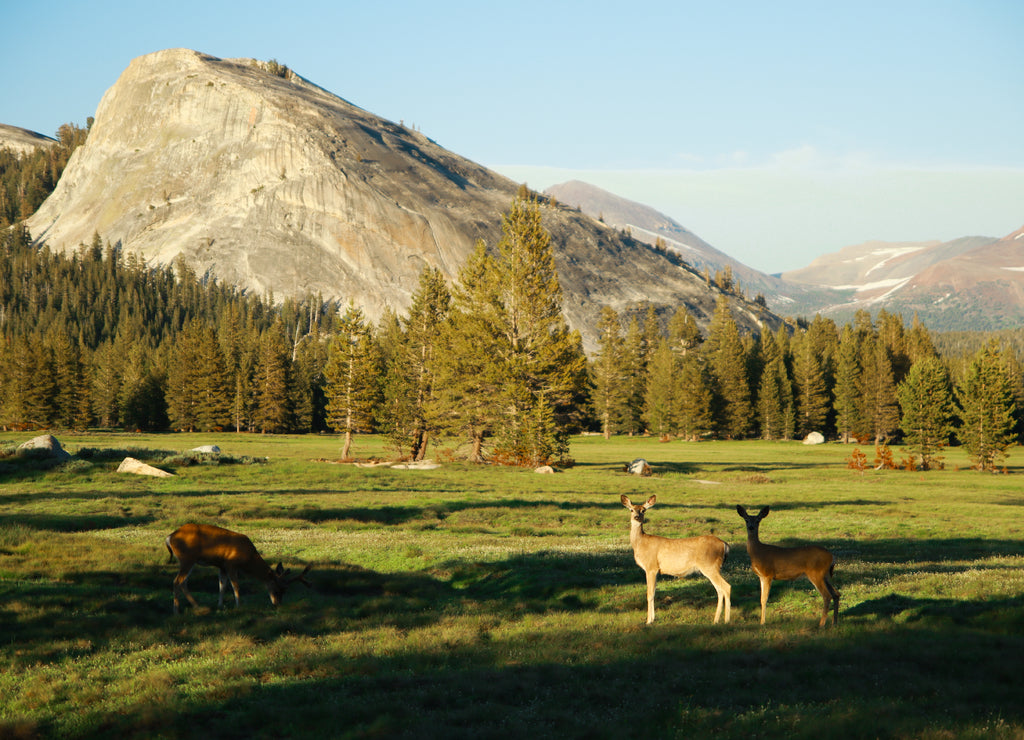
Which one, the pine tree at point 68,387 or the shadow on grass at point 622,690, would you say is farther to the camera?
the pine tree at point 68,387

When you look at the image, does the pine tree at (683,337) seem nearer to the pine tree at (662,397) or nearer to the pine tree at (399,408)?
the pine tree at (662,397)

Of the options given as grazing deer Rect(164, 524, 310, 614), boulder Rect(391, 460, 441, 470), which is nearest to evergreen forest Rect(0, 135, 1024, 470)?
boulder Rect(391, 460, 441, 470)

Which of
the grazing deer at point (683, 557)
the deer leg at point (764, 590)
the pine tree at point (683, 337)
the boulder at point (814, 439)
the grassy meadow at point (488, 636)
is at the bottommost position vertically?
the boulder at point (814, 439)

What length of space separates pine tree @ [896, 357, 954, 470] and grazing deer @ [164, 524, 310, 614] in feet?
208

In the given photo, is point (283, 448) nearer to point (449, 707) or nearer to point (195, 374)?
point (195, 374)

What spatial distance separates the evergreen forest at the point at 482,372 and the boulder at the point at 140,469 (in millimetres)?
20170

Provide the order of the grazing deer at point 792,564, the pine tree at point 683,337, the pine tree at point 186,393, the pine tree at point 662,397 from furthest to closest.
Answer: the pine tree at point 683,337
the pine tree at point 662,397
the pine tree at point 186,393
the grazing deer at point 792,564

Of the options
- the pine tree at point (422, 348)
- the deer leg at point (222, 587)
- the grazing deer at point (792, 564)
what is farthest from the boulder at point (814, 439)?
the deer leg at point (222, 587)

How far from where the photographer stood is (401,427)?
5712 cm

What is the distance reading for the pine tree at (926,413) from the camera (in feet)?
205

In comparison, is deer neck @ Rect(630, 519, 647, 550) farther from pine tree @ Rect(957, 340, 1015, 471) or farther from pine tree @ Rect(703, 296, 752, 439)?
pine tree @ Rect(703, 296, 752, 439)

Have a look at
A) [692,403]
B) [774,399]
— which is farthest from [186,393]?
[774,399]

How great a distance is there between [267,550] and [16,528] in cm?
785

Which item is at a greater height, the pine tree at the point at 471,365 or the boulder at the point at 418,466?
the pine tree at the point at 471,365
